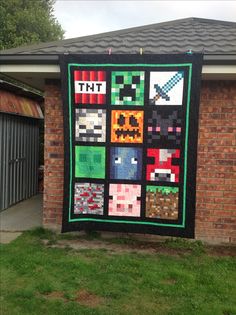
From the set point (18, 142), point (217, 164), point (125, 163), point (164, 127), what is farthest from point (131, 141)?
point (18, 142)

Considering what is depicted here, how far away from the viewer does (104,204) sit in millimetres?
5371

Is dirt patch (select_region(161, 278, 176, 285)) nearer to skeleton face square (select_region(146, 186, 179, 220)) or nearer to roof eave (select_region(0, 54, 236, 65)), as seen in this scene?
skeleton face square (select_region(146, 186, 179, 220))

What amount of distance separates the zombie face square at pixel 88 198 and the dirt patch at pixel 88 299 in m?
1.29

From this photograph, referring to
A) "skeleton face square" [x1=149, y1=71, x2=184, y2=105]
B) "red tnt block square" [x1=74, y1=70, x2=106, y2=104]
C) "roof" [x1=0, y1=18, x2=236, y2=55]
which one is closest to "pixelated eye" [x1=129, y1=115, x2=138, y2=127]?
"skeleton face square" [x1=149, y1=71, x2=184, y2=105]

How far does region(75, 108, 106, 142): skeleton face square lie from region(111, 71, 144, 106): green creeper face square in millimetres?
265

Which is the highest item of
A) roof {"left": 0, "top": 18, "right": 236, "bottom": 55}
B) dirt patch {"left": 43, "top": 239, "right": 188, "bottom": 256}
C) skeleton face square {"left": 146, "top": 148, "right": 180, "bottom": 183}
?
roof {"left": 0, "top": 18, "right": 236, "bottom": 55}

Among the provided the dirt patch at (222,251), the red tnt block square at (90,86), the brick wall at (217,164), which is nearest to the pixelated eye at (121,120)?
the red tnt block square at (90,86)

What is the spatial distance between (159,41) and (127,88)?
185 centimetres

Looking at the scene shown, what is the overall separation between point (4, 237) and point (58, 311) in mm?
2915

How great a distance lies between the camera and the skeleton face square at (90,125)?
5215 mm

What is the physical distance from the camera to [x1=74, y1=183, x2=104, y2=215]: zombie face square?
17.6 ft

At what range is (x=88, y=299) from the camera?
4168 millimetres

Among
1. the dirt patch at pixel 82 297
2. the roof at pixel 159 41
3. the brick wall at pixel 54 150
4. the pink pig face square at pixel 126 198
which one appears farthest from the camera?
the brick wall at pixel 54 150

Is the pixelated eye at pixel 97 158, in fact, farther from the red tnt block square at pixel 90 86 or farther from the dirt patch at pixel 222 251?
the dirt patch at pixel 222 251
